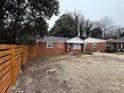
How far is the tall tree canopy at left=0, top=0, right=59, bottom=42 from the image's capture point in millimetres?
16922

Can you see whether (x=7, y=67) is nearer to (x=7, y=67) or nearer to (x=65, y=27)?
(x=7, y=67)

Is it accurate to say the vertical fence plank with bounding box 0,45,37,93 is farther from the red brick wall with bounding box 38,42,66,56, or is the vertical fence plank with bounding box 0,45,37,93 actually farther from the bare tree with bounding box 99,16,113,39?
the bare tree with bounding box 99,16,113,39

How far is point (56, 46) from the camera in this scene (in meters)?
26.6

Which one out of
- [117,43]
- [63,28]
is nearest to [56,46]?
[63,28]

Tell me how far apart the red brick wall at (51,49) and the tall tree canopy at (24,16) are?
5.52 m

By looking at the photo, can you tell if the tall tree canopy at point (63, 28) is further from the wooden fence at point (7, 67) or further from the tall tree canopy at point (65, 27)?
the wooden fence at point (7, 67)

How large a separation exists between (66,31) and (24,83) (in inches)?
1463

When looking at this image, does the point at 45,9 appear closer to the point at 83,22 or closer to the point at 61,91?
the point at 61,91

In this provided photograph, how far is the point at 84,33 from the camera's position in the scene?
2184 inches

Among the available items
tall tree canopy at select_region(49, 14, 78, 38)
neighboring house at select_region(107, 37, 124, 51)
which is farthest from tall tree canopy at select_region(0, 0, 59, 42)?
tall tree canopy at select_region(49, 14, 78, 38)

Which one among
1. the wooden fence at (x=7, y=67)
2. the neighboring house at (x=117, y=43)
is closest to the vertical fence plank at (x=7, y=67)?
the wooden fence at (x=7, y=67)

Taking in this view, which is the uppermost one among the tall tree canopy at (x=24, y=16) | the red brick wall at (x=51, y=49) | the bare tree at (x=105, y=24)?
the bare tree at (x=105, y=24)

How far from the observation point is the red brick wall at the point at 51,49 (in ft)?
78.3

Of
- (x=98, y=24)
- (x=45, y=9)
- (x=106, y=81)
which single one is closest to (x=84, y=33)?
(x=98, y=24)
